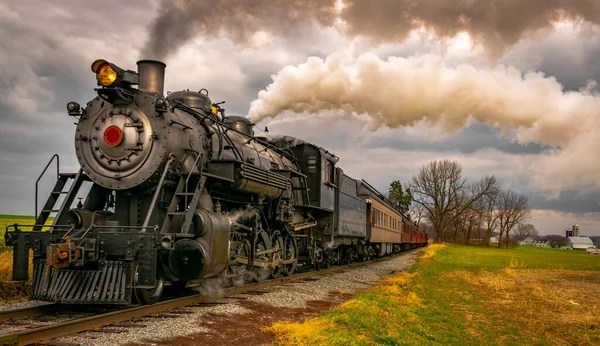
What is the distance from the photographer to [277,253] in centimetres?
1349

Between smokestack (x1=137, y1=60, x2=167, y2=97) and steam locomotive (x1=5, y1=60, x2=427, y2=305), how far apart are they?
19mm

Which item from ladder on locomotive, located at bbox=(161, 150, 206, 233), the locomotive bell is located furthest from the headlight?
ladder on locomotive, located at bbox=(161, 150, 206, 233)

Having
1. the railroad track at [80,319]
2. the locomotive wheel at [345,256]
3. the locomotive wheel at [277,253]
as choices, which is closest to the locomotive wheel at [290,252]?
the locomotive wheel at [277,253]

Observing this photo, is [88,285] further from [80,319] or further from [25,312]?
[80,319]

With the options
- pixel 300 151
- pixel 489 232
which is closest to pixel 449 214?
pixel 489 232

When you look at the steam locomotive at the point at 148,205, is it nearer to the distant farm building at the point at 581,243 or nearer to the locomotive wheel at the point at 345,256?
the locomotive wheel at the point at 345,256

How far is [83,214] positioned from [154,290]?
6.35ft

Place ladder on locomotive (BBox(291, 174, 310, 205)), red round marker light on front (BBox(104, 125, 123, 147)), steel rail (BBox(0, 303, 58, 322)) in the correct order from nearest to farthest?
steel rail (BBox(0, 303, 58, 322))
red round marker light on front (BBox(104, 125, 123, 147))
ladder on locomotive (BBox(291, 174, 310, 205))

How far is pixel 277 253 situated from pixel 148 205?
15.9 feet

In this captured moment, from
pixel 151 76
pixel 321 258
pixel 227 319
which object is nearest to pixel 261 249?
pixel 227 319

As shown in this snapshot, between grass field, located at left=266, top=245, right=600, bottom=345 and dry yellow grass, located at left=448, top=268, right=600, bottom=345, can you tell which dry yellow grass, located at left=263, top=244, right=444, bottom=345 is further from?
dry yellow grass, located at left=448, top=268, right=600, bottom=345

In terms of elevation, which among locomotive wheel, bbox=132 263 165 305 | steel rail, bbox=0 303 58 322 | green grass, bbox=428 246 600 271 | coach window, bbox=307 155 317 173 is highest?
coach window, bbox=307 155 317 173

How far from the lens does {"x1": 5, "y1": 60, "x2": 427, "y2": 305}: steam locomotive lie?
7.93 meters

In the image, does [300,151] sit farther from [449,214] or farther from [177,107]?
[449,214]
